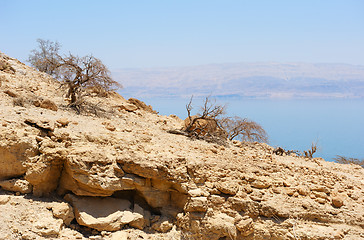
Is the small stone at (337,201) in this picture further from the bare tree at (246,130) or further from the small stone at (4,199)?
the small stone at (4,199)

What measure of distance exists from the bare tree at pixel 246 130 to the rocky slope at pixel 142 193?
4578 millimetres

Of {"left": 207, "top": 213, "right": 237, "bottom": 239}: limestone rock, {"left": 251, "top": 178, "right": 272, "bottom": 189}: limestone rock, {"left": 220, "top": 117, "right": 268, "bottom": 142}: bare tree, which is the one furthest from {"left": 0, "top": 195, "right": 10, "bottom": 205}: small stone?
{"left": 220, "top": 117, "right": 268, "bottom": 142}: bare tree

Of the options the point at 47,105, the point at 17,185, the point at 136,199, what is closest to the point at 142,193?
the point at 136,199

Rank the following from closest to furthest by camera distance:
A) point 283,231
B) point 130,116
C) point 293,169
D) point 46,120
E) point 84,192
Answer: point 283,231
point 84,192
point 46,120
point 293,169
point 130,116

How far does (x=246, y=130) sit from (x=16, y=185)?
8.56 metres

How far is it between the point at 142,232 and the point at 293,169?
13.4ft

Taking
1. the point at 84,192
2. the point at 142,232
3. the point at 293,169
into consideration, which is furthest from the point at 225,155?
the point at 84,192

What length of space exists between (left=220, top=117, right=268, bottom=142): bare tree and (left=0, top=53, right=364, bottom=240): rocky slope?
458 centimetres

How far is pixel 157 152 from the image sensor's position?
6840 mm

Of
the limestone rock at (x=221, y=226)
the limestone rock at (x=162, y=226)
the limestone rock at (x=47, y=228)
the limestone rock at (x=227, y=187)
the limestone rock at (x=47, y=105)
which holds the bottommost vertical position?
the limestone rock at (x=162, y=226)

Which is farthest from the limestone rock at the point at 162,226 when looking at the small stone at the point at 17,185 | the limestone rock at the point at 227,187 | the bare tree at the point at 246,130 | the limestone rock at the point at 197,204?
the bare tree at the point at 246,130

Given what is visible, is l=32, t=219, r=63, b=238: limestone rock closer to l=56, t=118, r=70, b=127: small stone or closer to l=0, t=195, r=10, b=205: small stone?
l=0, t=195, r=10, b=205: small stone

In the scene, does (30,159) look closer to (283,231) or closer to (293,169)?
(283,231)

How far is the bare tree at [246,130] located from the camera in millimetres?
11765
